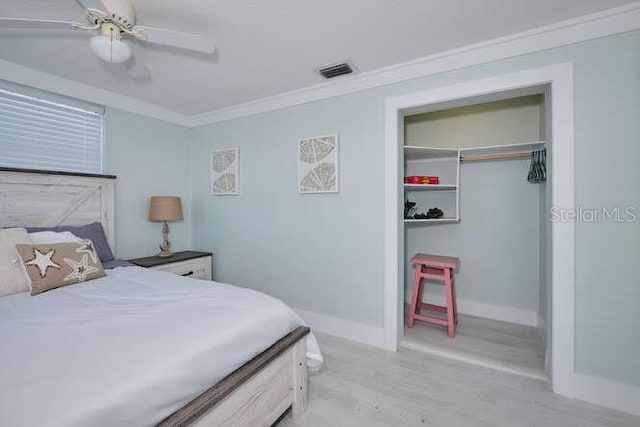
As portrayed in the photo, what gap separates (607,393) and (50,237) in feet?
12.4

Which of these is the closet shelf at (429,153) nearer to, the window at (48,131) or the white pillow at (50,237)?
the white pillow at (50,237)

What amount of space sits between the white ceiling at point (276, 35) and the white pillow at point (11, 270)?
1367 mm

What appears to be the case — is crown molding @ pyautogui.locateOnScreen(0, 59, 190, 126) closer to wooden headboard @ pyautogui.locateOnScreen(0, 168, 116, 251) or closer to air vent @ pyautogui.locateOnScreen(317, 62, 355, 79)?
wooden headboard @ pyautogui.locateOnScreen(0, 168, 116, 251)

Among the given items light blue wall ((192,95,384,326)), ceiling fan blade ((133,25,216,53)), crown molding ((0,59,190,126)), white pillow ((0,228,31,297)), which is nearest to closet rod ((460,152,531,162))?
light blue wall ((192,95,384,326))

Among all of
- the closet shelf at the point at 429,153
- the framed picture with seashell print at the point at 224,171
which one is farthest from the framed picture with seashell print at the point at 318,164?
the framed picture with seashell print at the point at 224,171

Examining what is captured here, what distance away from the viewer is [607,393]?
166 cm

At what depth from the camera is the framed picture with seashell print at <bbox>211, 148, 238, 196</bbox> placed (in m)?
3.17

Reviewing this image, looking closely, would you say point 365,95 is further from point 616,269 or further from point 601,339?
point 601,339

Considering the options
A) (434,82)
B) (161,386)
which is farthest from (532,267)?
(161,386)

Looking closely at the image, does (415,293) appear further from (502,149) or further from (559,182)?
(502,149)

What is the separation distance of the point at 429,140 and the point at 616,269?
204cm

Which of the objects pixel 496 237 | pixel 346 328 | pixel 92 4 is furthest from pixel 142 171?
pixel 496 237

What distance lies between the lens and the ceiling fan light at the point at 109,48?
139 centimetres

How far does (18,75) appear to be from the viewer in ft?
7.32
